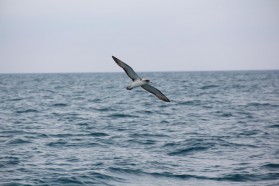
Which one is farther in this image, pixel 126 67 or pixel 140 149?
pixel 140 149

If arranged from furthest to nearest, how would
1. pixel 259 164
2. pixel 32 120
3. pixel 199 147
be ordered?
pixel 32 120 < pixel 199 147 < pixel 259 164

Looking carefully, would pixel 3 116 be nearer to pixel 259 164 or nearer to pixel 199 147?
pixel 199 147

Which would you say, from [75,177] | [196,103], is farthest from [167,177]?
[196,103]

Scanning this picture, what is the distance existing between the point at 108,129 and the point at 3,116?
8588 mm

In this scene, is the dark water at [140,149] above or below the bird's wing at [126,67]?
below

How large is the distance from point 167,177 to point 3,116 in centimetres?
1561

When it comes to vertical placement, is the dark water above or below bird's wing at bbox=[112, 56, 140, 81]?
below

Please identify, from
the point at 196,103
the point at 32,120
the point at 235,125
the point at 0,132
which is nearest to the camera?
the point at 0,132

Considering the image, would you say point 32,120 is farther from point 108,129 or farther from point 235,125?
point 235,125

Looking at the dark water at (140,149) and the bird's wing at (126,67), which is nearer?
the bird's wing at (126,67)

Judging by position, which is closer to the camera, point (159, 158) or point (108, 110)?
point (159, 158)

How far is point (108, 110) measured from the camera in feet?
94.1

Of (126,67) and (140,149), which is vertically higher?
(126,67)

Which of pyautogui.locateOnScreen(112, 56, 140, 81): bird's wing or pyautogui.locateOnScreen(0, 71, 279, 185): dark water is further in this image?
pyautogui.locateOnScreen(0, 71, 279, 185): dark water
